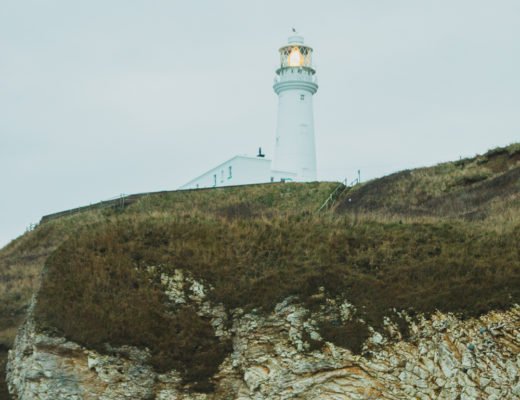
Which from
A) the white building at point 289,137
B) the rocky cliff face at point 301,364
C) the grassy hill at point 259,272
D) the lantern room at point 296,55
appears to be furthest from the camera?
the lantern room at point 296,55

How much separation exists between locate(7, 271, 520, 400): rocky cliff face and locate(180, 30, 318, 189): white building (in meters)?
34.5

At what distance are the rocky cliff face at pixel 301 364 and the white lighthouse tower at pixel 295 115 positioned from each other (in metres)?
36.1

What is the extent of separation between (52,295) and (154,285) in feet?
10.4

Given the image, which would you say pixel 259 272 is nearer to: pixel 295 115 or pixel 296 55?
pixel 295 115

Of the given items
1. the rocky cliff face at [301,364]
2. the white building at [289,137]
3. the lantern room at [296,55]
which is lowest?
the rocky cliff face at [301,364]

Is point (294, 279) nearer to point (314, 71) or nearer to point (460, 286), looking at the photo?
point (460, 286)

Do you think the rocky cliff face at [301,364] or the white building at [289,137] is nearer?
the rocky cliff face at [301,364]

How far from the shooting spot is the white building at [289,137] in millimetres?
54844

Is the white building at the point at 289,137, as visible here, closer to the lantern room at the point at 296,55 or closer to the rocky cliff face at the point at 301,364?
the lantern room at the point at 296,55

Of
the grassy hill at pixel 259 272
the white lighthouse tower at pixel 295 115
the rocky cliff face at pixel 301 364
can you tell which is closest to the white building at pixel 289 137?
the white lighthouse tower at pixel 295 115

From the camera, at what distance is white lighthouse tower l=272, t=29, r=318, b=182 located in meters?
56.2

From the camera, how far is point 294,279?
67.1 feet

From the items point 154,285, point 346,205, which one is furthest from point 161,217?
point 346,205

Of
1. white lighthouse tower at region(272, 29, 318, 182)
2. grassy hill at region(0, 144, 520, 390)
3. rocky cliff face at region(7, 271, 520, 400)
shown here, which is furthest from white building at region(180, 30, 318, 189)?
rocky cliff face at region(7, 271, 520, 400)
